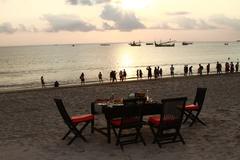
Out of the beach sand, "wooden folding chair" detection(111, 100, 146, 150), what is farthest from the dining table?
the beach sand

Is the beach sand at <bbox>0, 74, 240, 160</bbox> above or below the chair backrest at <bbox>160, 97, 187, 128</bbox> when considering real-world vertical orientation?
below

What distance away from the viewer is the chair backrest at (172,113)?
717 cm

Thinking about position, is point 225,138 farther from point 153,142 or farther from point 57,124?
point 57,124

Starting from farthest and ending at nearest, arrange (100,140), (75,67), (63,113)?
(75,67), (100,140), (63,113)

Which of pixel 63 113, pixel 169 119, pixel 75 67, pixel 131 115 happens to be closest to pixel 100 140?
pixel 63 113

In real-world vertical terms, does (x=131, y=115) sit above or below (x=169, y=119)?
above

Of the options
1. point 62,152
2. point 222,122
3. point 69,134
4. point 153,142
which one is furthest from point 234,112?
point 62,152

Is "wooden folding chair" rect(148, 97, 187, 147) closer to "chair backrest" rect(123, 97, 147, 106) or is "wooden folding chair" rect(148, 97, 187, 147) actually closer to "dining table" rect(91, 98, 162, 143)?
"dining table" rect(91, 98, 162, 143)

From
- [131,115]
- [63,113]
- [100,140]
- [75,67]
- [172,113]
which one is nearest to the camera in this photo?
[131,115]

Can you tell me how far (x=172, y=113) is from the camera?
24.1 feet

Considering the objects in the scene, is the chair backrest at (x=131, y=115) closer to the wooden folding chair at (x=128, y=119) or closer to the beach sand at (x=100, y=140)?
the wooden folding chair at (x=128, y=119)

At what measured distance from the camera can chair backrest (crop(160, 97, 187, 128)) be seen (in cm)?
717

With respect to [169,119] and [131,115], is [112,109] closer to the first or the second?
[131,115]

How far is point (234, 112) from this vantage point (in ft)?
35.7
